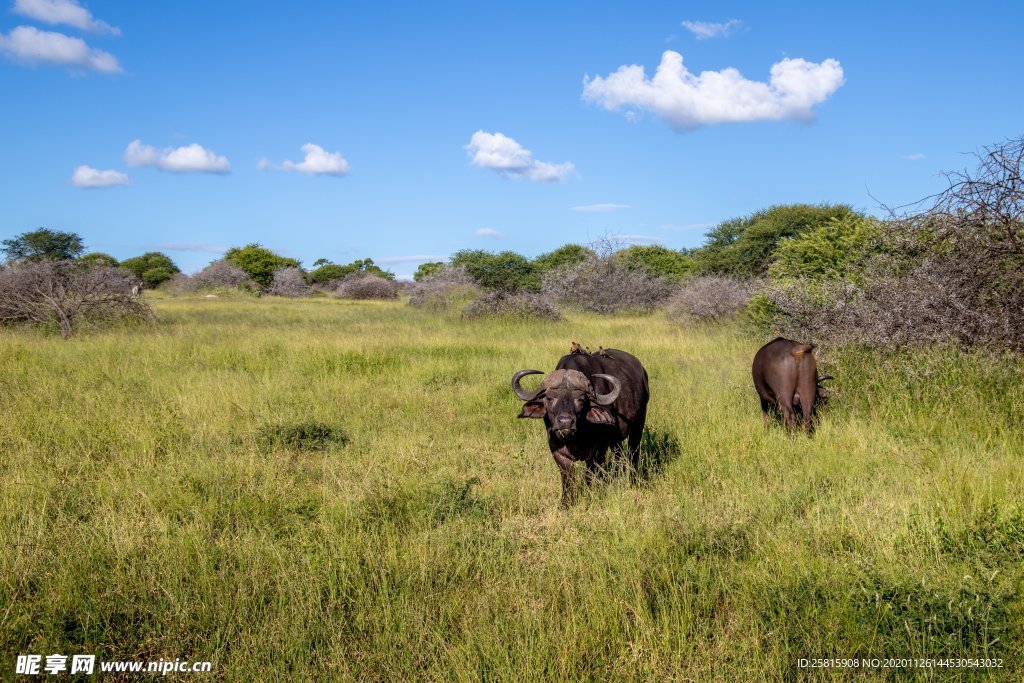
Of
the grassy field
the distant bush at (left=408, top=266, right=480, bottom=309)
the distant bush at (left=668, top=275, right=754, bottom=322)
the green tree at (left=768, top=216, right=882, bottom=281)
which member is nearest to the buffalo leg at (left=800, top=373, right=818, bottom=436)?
the grassy field

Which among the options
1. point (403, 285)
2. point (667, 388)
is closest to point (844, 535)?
point (667, 388)

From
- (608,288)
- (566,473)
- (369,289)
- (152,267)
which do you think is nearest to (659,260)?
(608,288)

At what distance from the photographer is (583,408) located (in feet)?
15.7

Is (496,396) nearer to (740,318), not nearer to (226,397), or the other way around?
(226,397)

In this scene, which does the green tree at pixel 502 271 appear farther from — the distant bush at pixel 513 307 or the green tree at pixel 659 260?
the distant bush at pixel 513 307

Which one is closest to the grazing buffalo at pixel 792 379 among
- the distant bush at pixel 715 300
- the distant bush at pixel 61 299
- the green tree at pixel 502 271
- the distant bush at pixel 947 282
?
the distant bush at pixel 947 282

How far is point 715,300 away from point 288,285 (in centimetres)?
3650

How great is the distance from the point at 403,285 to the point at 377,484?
5268cm

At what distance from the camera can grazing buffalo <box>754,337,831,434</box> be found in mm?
6828

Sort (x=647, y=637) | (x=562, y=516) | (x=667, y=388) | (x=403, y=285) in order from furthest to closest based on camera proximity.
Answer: (x=403, y=285), (x=667, y=388), (x=562, y=516), (x=647, y=637)

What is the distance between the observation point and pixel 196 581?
3619 millimetres

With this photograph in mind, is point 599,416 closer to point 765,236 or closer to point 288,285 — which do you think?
point 765,236

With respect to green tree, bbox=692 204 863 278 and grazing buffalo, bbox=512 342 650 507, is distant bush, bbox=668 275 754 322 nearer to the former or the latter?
green tree, bbox=692 204 863 278

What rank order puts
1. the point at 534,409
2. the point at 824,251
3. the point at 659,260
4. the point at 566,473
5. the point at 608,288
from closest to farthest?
1. the point at 534,409
2. the point at 566,473
3. the point at 824,251
4. the point at 608,288
5. the point at 659,260
